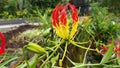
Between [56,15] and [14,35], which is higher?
[56,15]

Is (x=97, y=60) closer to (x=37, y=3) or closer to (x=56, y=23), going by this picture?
(x=56, y=23)

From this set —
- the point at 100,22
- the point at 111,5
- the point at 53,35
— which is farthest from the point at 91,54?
the point at 111,5

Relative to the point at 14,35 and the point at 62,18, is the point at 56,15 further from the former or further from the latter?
the point at 14,35

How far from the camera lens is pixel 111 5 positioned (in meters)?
8.02

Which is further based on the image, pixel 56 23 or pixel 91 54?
pixel 91 54

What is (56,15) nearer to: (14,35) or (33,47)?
(33,47)

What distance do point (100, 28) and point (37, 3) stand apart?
6013mm

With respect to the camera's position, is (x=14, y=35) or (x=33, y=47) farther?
(x=14, y=35)

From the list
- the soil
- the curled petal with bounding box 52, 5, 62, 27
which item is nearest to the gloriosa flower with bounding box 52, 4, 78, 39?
the curled petal with bounding box 52, 5, 62, 27

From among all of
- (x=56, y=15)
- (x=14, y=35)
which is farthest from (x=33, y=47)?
(x=14, y=35)

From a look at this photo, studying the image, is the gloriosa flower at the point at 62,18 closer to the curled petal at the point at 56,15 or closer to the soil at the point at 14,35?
the curled petal at the point at 56,15

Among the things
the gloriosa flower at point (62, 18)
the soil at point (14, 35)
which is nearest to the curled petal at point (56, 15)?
the gloriosa flower at point (62, 18)

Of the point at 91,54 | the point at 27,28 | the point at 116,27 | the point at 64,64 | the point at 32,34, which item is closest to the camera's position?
the point at 64,64

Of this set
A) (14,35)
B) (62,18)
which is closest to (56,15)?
(62,18)
